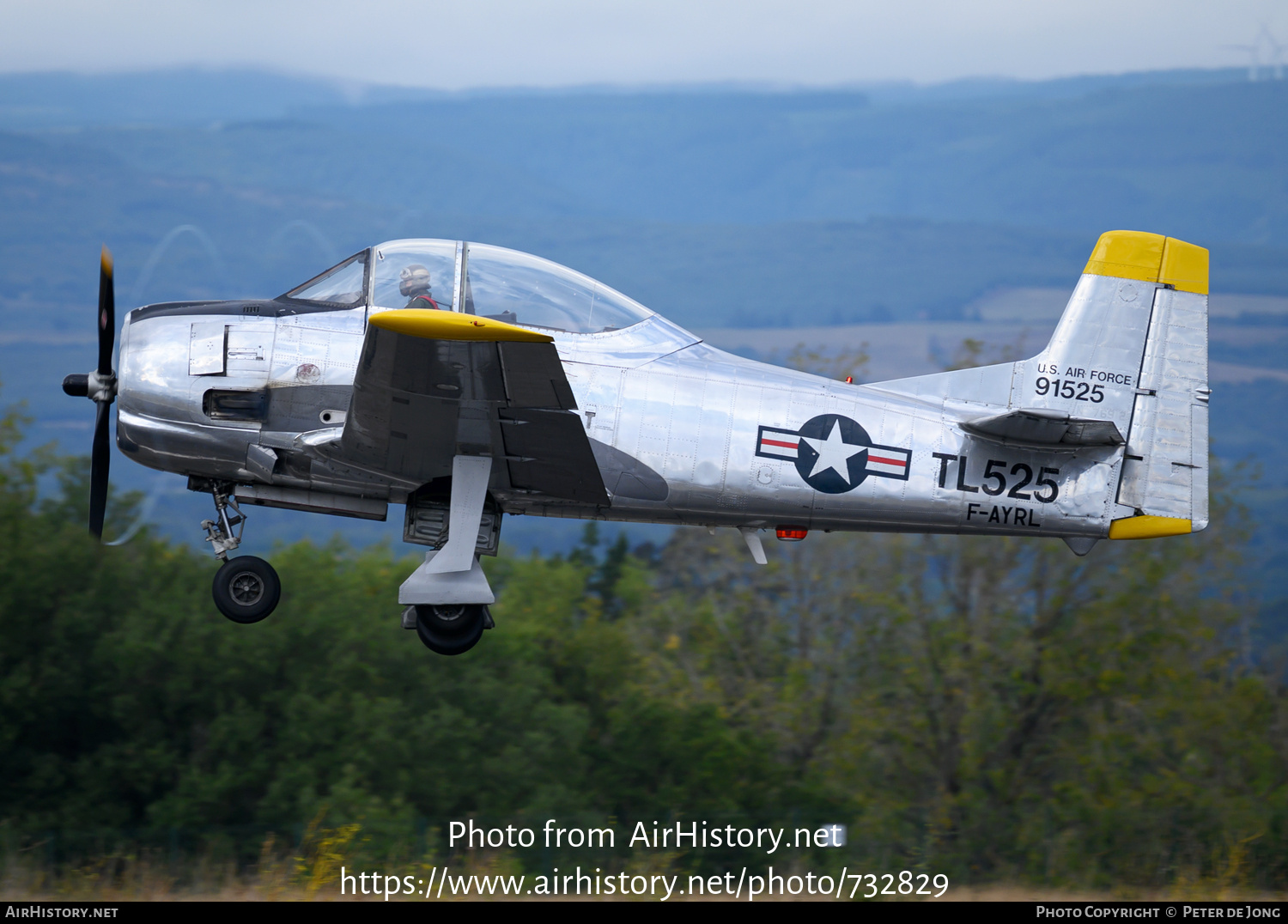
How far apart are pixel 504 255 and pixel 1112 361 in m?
4.81

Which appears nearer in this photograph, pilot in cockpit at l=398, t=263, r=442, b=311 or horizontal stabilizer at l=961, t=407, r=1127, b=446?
pilot in cockpit at l=398, t=263, r=442, b=311

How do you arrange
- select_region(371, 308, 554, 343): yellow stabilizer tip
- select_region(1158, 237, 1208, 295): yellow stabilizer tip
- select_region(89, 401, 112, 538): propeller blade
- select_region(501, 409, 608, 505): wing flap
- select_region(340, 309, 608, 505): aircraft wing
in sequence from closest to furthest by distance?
select_region(371, 308, 554, 343): yellow stabilizer tip → select_region(340, 309, 608, 505): aircraft wing → select_region(501, 409, 608, 505): wing flap → select_region(89, 401, 112, 538): propeller blade → select_region(1158, 237, 1208, 295): yellow stabilizer tip

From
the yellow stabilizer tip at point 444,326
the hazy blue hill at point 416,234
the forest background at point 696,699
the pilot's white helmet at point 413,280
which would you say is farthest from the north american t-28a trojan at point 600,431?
the hazy blue hill at point 416,234

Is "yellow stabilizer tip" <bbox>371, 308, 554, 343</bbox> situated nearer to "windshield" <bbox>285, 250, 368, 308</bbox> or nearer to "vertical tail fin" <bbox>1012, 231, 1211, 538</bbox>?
"windshield" <bbox>285, 250, 368, 308</bbox>

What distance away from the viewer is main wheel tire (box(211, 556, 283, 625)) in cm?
899

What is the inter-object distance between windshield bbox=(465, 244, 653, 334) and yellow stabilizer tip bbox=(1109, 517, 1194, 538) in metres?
3.90

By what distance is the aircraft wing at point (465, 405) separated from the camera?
22.8 feet

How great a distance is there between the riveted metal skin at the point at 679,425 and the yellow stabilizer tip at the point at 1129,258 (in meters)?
0.35

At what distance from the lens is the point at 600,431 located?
28.3 ft

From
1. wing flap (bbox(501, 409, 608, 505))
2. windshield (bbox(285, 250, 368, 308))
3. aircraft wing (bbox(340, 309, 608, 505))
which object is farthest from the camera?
windshield (bbox(285, 250, 368, 308))

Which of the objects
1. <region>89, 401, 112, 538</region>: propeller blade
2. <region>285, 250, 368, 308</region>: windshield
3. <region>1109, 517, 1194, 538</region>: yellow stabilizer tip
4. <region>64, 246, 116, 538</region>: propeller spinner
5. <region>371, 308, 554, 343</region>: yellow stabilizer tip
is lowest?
<region>89, 401, 112, 538</region>: propeller blade

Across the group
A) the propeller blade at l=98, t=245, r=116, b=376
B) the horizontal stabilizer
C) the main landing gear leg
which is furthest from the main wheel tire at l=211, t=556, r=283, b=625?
the horizontal stabilizer
